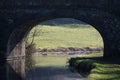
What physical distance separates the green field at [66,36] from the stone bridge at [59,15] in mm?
29643

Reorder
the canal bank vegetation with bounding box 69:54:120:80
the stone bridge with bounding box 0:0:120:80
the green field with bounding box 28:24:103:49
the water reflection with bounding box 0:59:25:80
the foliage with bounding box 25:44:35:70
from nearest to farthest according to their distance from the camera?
1. the canal bank vegetation with bounding box 69:54:120:80
2. the stone bridge with bounding box 0:0:120:80
3. the water reflection with bounding box 0:59:25:80
4. the foliage with bounding box 25:44:35:70
5. the green field with bounding box 28:24:103:49

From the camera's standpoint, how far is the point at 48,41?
267 ft

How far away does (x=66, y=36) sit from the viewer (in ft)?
296

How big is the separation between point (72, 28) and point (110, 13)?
63.7 meters

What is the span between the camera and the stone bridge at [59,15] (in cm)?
3828

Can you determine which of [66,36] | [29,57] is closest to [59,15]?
[29,57]

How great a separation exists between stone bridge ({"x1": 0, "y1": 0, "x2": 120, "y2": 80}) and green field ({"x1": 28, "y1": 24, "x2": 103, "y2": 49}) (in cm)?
2964

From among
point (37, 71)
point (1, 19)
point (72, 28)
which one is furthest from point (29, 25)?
point (72, 28)

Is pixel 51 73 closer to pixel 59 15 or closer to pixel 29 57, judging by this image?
pixel 29 57

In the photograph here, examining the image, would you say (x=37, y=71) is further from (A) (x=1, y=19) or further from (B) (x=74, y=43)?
(B) (x=74, y=43)

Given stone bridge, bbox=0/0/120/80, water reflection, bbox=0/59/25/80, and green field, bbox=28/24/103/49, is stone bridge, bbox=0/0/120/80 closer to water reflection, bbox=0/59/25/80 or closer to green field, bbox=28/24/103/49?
water reflection, bbox=0/59/25/80

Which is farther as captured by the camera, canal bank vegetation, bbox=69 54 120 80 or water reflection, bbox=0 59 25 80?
water reflection, bbox=0 59 25 80

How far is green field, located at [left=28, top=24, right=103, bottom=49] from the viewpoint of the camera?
79137 millimetres

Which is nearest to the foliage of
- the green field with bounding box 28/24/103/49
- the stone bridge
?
the stone bridge
